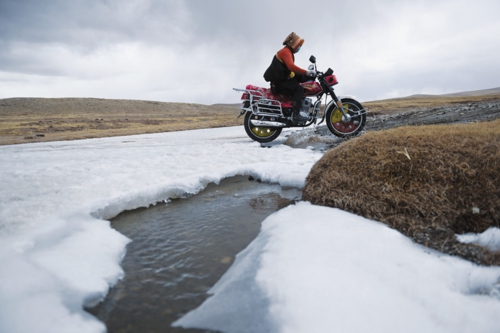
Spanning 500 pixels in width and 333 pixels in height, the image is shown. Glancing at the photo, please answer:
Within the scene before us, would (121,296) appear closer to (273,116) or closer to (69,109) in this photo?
(273,116)

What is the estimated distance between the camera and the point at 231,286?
6.61 feet

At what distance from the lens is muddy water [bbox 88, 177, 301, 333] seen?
1.95m

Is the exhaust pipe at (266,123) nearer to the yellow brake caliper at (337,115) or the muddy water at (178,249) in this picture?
the yellow brake caliper at (337,115)

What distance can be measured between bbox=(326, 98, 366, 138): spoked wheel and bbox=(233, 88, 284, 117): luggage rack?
1.44 meters

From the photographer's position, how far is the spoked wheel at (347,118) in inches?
307

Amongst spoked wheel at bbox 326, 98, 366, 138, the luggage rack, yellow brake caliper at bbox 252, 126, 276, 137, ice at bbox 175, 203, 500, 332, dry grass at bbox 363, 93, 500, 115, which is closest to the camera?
ice at bbox 175, 203, 500, 332

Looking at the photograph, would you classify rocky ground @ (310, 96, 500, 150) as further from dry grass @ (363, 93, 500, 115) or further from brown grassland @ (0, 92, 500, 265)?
dry grass @ (363, 93, 500, 115)

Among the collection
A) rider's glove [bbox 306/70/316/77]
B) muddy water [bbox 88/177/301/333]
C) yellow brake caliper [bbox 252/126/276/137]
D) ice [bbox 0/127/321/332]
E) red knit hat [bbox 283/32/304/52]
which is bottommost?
muddy water [bbox 88/177/301/333]

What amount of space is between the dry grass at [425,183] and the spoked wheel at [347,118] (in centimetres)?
415

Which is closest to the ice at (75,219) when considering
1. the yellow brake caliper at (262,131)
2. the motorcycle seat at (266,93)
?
the motorcycle seat at (266,93)

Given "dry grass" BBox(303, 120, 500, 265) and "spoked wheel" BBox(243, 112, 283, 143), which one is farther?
"spoked wheel" BBox(243, 112, 283, 143)

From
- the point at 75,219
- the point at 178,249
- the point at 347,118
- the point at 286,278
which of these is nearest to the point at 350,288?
the point at 286,278

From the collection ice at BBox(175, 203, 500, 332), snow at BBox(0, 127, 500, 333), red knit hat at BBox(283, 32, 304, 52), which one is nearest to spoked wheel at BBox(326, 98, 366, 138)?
red knit hat at BBox(283, 32, 304, 52)

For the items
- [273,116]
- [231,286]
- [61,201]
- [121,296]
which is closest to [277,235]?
[231,286]
